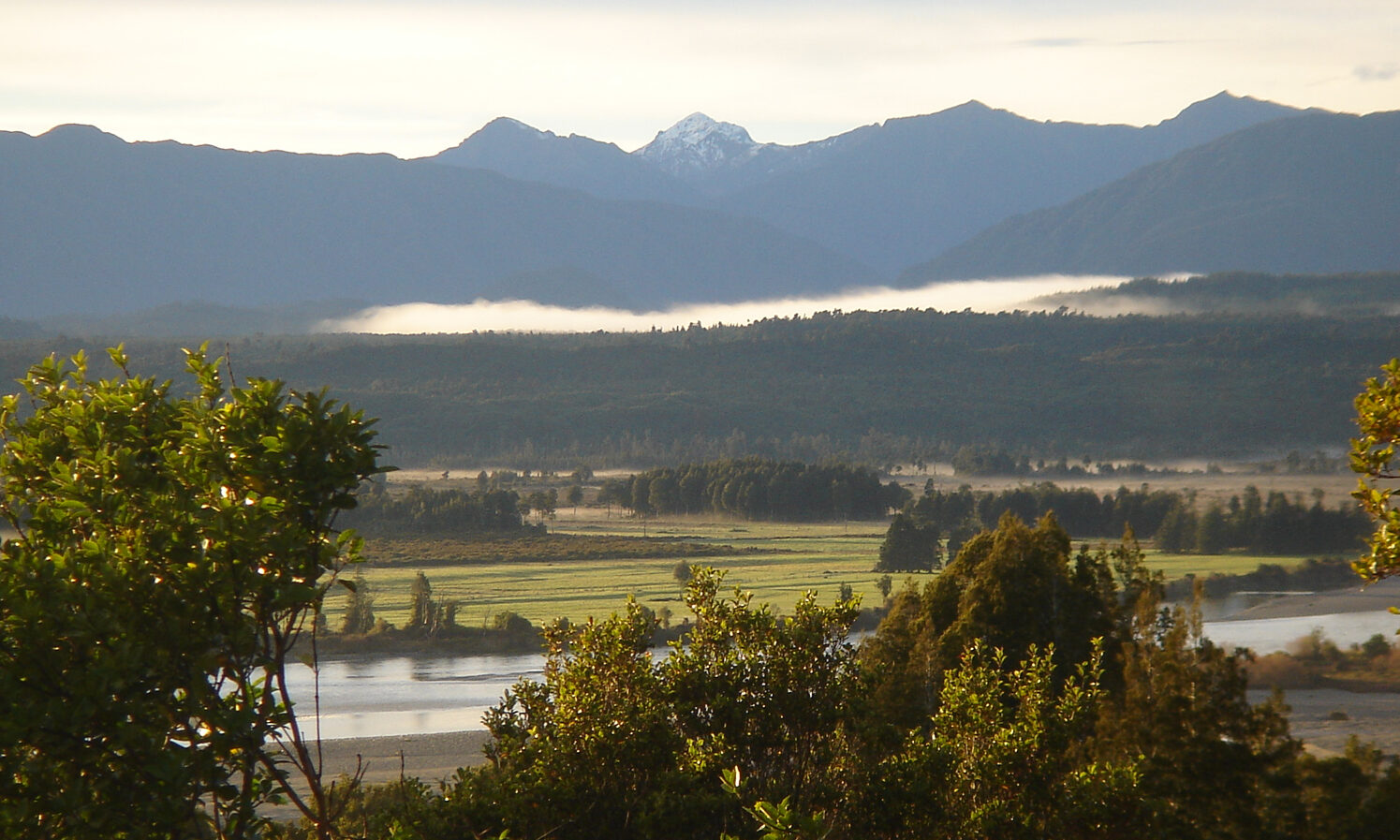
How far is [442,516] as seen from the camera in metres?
107

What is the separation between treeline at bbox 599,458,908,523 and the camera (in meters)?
119

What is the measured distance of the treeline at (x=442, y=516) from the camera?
105 metres

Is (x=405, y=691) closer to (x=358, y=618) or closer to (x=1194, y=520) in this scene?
(x=358, y=618)

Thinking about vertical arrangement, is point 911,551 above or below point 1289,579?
above

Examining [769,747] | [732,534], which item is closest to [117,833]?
[769,747]

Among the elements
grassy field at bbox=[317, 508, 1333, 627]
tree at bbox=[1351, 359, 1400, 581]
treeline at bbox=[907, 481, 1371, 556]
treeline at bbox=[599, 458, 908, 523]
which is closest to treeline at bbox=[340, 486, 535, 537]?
grassy field at bbox=[317, 508, 1333, 627]

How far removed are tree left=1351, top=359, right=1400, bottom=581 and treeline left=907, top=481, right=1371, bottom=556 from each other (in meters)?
64.3

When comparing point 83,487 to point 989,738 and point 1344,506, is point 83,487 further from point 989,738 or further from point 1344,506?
point 1344,506

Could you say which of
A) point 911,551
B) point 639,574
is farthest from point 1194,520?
point 639,574

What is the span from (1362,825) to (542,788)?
9826 millimetres

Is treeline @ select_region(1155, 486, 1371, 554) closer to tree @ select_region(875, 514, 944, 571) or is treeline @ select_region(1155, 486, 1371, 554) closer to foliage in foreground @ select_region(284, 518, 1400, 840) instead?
tree @ select_region(875, 514, 944, 571)

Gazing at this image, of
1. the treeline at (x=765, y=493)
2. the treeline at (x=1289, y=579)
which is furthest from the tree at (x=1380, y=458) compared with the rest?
the treeline at (x=765, y=493)

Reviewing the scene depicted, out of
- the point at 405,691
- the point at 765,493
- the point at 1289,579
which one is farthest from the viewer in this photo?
the point at 765,493

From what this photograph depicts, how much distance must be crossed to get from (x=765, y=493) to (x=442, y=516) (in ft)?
94.7
